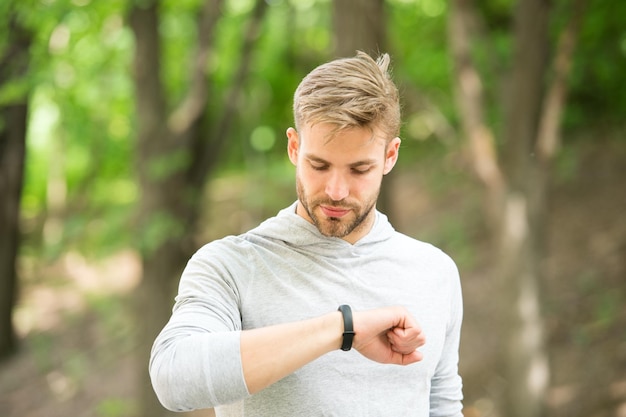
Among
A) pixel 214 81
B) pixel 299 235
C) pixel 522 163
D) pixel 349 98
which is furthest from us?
pixel 214 81

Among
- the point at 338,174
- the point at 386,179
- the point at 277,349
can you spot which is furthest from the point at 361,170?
the point at 386,179

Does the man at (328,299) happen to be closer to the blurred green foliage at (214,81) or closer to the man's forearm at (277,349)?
the man's forearm at (277,349)

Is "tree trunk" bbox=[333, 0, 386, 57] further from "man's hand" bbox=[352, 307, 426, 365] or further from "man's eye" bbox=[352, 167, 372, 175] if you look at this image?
"man's hand" bbox=[352, 307, 426, 365]

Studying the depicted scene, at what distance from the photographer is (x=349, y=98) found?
2.00m

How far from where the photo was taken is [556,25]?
809 centimetres

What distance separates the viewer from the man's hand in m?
1.79

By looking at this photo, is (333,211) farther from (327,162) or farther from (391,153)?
(391,153)

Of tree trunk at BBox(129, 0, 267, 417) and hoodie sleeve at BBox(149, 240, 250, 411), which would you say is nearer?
hoodie sleeve at BBox(149, 240, 250, 411)

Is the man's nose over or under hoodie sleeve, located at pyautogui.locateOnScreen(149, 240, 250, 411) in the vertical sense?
over

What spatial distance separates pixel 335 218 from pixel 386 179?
3.48 meters

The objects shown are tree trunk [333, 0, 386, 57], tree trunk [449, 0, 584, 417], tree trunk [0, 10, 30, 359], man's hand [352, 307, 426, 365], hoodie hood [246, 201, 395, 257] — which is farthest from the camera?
tree trunk [0, 10, 30, 359]

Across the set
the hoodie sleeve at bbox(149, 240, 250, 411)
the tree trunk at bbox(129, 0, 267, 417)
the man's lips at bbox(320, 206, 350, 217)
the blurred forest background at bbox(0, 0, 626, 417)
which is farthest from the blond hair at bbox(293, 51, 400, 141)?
the tree trunk at bbox(129, 0, 267, 417)

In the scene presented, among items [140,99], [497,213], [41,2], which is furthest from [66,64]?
[497,213]

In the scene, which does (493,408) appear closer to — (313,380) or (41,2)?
(41,2)
